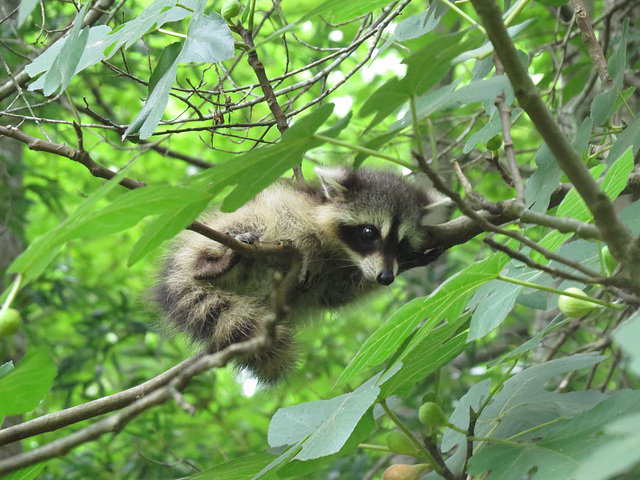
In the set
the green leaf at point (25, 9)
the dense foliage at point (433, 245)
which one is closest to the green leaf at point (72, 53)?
the dense foliage at point (433, 245)

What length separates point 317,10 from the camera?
151 centimetres

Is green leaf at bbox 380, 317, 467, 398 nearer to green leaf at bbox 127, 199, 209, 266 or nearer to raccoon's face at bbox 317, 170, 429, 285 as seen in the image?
green leaf at bbox 127, 199, 209, 266

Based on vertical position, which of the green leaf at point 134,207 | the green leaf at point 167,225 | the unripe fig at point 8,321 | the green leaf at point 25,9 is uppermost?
the green leaf at point 25,9

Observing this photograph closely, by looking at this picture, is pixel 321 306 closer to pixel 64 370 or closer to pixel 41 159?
pixel 64 370

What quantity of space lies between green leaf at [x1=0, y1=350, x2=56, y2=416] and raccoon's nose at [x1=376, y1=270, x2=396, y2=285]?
1954 millimetres

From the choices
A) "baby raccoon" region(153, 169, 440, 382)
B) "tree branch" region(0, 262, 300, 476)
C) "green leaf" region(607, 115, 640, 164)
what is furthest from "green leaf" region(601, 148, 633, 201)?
"baby raccoon" region(153, 169, 440, 382)

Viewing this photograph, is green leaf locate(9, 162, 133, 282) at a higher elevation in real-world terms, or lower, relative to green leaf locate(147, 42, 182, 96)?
lower

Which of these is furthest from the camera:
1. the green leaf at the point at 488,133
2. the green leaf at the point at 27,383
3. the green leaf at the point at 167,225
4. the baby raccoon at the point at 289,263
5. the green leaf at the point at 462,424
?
the baby raccoon at the point at 289,263

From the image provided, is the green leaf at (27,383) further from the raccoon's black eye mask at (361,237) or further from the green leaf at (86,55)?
the raccoon's black eye mask at (361,237)

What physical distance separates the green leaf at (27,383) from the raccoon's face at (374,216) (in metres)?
2.02

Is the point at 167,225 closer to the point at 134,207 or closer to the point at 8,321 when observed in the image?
the point at 134,207

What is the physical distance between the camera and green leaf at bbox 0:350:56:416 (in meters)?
1.31

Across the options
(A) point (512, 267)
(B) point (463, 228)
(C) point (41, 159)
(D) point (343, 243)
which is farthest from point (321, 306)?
(C) point (41, 159)

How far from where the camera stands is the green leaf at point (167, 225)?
144 cm
